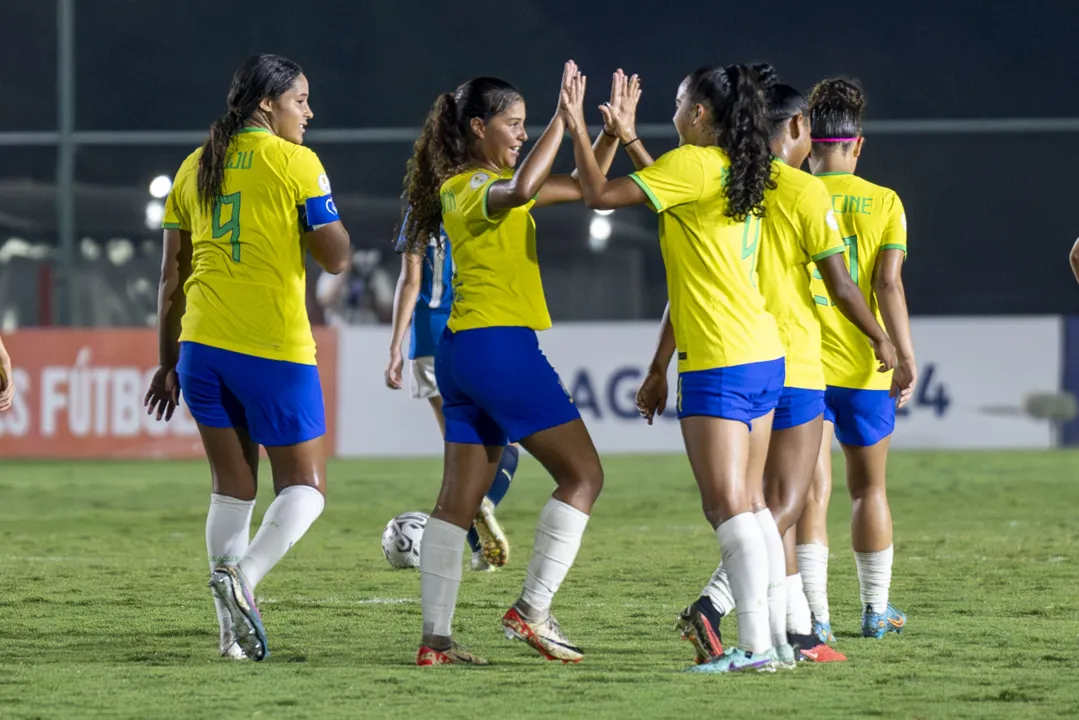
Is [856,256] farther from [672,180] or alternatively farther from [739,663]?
[739,663]

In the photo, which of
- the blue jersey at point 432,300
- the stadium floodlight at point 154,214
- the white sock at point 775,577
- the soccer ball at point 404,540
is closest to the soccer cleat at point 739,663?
the white sock at point 775,577

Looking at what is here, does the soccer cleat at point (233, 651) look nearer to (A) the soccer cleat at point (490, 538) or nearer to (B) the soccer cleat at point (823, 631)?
(B) the soccer cleat at point (823, 631)

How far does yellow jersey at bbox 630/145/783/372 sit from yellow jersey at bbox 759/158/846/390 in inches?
9.3

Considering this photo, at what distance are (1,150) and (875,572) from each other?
63.5ft

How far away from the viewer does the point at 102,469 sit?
47.4 ft

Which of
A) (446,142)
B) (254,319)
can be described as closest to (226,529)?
(254,319)

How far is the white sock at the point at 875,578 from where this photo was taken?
5.77m

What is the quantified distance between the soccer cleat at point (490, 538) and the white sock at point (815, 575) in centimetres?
209

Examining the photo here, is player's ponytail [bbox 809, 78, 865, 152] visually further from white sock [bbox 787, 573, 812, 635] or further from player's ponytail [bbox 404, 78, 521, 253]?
white sock [bbox 787, 573, 812, 635]

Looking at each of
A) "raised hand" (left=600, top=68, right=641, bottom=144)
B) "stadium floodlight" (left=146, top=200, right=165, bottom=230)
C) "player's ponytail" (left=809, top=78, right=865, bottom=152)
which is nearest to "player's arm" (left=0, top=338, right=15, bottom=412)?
"raised hand" (left=600, top=68, right=641, bottom=144)

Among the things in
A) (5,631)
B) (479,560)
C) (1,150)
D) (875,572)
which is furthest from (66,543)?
(1,150)

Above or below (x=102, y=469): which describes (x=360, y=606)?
above

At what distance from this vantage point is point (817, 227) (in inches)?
196

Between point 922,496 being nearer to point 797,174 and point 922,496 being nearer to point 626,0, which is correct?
point 797,174
